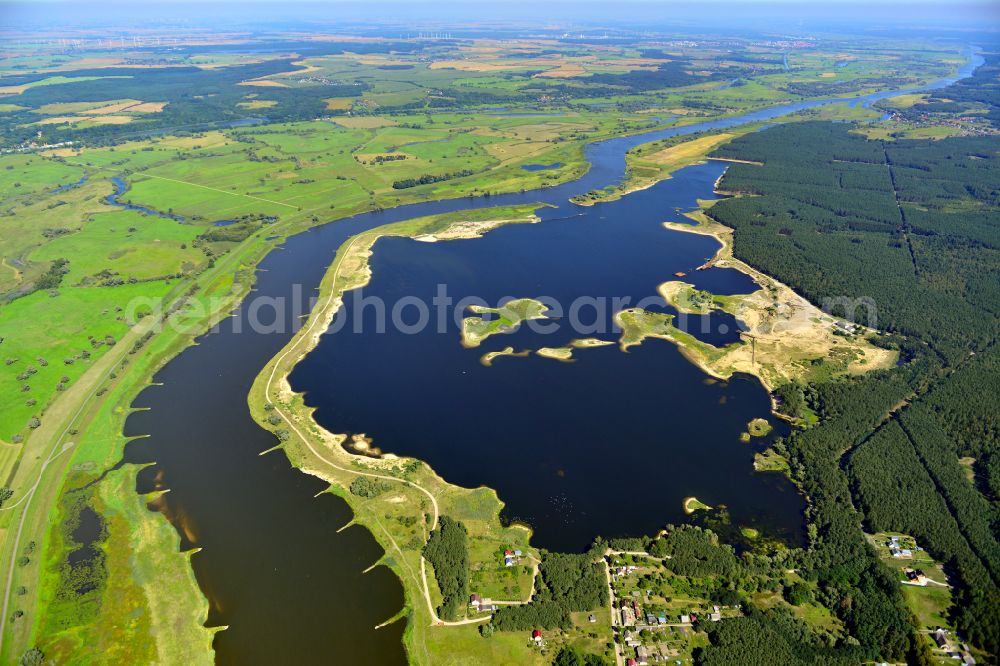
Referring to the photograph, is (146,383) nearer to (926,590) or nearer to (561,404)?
(561,404)

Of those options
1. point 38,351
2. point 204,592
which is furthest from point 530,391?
point 38,351

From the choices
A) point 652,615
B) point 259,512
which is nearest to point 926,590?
point 652,615

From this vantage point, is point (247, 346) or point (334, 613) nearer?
point (334, 613)

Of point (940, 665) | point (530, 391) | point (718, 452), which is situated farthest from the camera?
point (530, 391)

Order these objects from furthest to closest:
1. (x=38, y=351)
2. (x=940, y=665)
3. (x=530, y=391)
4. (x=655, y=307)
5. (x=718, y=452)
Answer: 1. (x=655, y=307)
2. (x=38, y=351)
3. (x=530, y=391)
4. (x=718, y=452)
5. (x=940, y=665)

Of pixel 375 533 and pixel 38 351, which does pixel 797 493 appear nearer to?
pixel 375 533

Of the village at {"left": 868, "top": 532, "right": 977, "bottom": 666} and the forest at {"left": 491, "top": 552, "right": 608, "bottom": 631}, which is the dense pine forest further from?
the forest at {"left": 491, "top": 552, "right": 608, "bottom": 631}

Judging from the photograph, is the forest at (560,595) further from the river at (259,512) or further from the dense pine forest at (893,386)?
the dense pine forest at (893,386)

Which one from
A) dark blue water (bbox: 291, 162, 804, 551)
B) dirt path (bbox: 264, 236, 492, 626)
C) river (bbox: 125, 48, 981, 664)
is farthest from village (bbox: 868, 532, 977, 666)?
dirt path (bbox: 264, 236, 492, 626)
